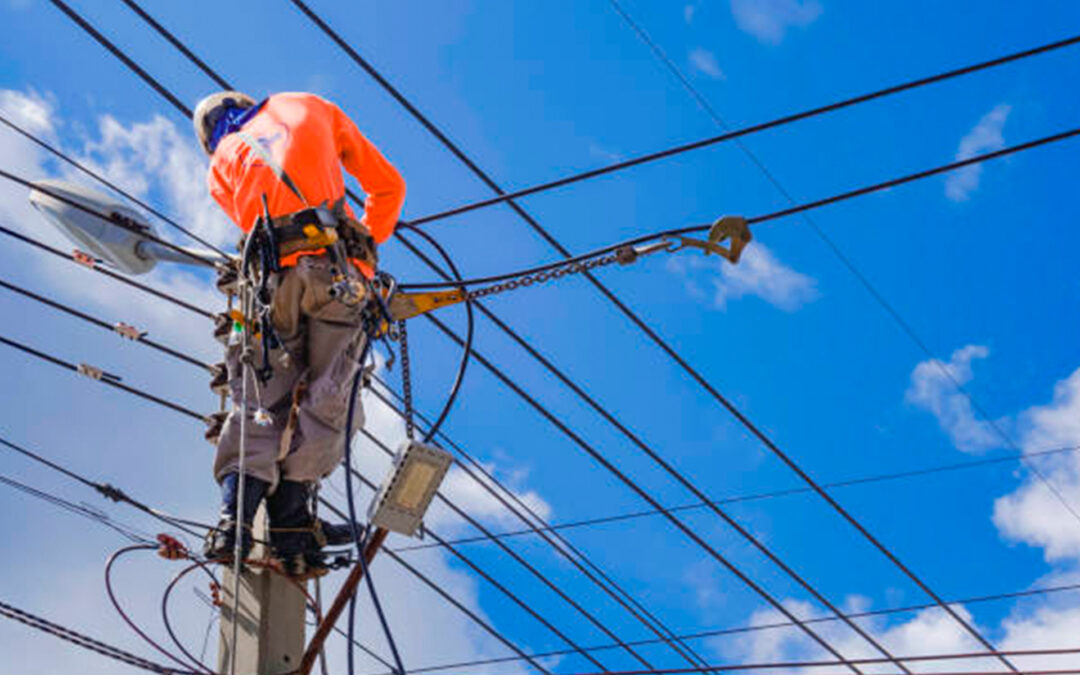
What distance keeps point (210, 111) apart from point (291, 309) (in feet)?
3.22

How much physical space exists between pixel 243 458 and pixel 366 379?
78 centimetres

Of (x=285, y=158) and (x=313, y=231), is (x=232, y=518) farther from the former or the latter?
(x=285, y=158)

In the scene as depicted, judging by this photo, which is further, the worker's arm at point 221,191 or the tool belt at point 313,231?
the worker's arm at point 221,191

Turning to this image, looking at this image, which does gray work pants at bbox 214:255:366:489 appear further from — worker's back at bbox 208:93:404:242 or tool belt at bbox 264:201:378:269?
worker's back at bbox 208:93:404:242

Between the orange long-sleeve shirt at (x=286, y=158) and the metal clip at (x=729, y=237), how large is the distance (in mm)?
1571

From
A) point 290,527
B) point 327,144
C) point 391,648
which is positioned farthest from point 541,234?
point 391,648

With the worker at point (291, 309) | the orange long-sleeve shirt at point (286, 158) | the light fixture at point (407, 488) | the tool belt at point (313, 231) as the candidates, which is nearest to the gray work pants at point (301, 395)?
the worker at point (291, 309)

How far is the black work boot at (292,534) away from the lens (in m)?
5.05

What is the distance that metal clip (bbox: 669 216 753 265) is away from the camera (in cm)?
406

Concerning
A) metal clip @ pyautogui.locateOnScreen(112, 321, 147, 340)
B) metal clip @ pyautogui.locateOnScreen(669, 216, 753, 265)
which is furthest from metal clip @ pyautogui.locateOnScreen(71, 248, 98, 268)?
metal clip @ pyautogui.locateOnScreen(669, 216, 753, 265)

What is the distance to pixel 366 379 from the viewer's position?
5.32m

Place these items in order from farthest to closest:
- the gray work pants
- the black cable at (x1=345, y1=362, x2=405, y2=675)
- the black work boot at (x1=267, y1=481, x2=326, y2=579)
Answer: the black work boot at (x1=267, y1=481, x2=326, y2=579) → the gray work pants → the black cable at (x1=345, y1=362, x2=405, y2=675)

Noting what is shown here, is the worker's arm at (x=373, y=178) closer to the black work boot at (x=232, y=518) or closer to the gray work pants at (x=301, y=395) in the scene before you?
the gray work pants at (x=301, y=395)

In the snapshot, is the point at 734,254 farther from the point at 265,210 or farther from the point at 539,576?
the point at 539,576
